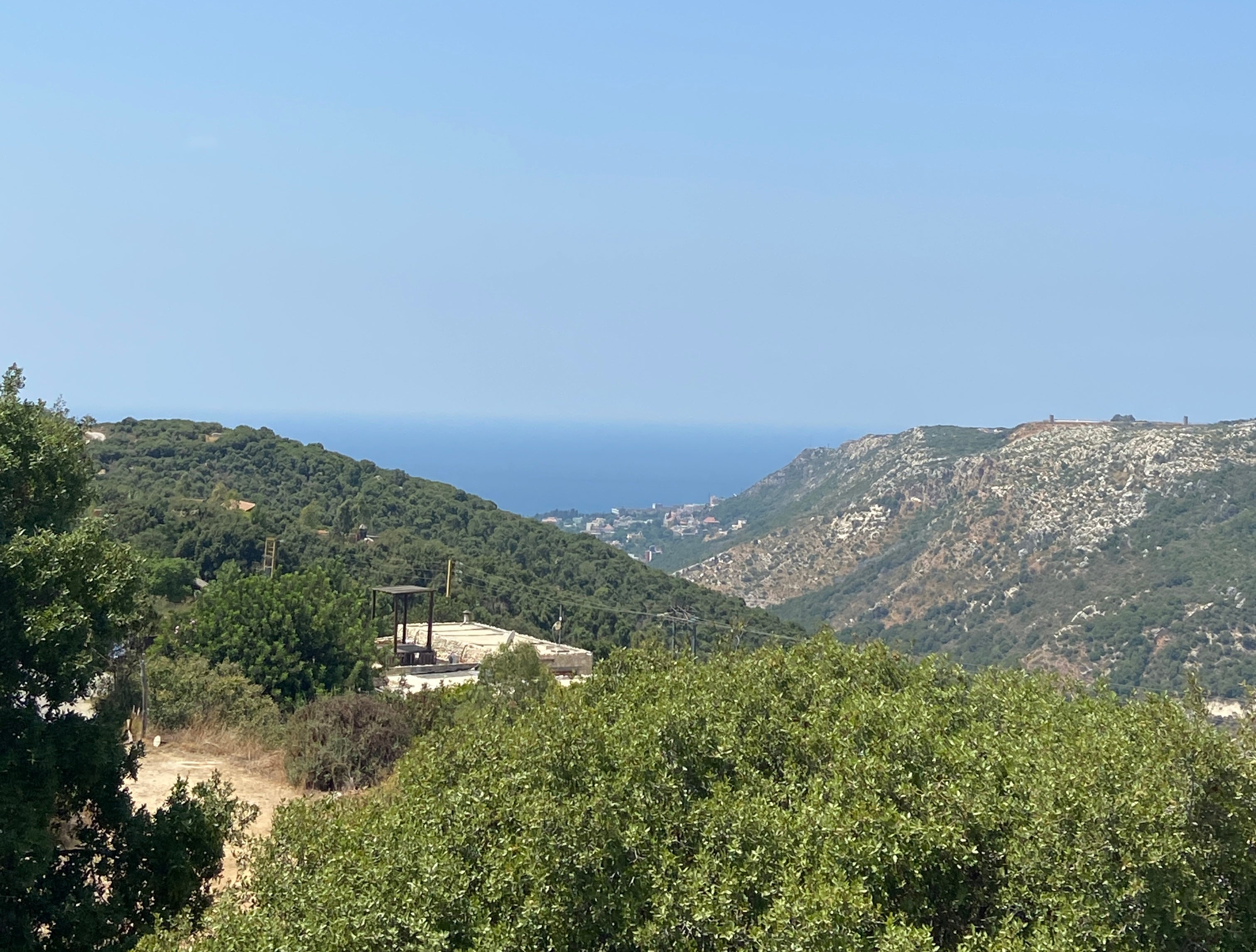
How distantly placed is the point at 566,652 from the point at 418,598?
566 inches

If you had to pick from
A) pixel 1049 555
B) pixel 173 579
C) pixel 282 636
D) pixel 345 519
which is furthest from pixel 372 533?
pixel 1049 555

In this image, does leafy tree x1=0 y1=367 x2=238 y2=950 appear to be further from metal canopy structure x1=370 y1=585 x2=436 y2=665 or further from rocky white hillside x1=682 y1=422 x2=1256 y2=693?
rocky white hillside x1=682 y1=422 x2=1256 y2=693

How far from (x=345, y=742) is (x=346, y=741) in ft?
0.06

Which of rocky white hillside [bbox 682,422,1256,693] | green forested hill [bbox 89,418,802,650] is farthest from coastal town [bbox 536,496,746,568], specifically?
green forested hill [bbox 89,418,802,650]

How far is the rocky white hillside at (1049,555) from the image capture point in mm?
56562

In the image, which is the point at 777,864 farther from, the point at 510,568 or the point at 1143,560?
the point at 1143,560

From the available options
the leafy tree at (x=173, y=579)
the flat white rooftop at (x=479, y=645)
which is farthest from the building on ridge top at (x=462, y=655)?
the leafy tree at (x=173, y=579)

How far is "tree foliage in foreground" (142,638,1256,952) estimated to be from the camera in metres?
6.12

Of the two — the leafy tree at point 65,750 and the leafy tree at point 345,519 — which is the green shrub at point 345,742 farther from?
the leafy tree at point 345,519

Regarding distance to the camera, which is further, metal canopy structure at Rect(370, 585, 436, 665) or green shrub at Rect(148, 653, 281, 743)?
metal canopy structure at Rect(370, 585, 436, 665)

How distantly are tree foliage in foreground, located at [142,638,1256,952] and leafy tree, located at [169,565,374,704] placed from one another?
13609 millimetres

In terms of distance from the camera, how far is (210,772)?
14914 mm

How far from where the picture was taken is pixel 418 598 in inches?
1759

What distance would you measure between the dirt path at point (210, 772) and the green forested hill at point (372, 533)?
1950cm
